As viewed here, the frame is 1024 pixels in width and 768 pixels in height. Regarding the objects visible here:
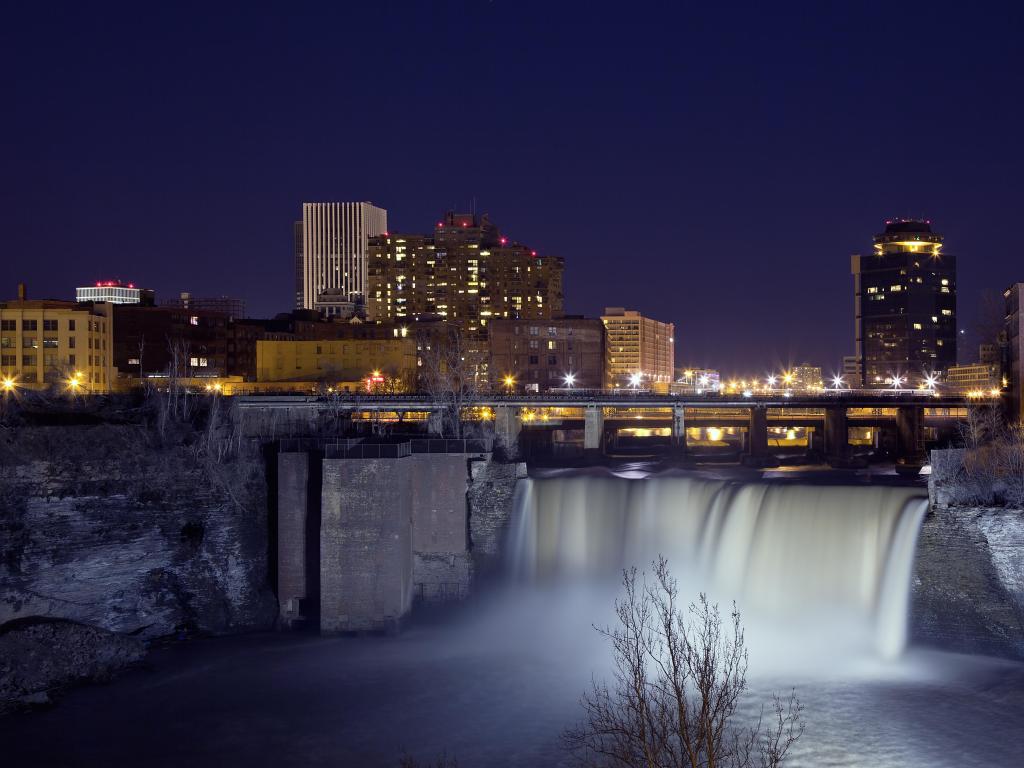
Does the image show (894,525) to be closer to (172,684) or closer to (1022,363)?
(172,684)

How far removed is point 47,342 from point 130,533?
64.2 meters

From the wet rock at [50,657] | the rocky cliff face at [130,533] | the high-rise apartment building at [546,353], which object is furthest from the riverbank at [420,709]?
the high-rise apartment building at [546,353]

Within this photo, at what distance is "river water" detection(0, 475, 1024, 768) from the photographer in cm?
2641

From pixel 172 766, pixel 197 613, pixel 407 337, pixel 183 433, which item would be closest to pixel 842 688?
pixel 172 766

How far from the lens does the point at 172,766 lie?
25.6 metres

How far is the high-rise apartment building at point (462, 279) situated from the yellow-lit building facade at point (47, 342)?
91233mm

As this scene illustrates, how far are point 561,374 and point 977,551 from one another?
294 ft

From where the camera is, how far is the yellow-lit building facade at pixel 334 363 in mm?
112062

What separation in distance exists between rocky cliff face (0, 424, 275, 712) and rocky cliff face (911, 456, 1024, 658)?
25.5 m

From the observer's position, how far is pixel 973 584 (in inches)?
1332

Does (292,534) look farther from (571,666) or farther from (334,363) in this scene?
(334,363)

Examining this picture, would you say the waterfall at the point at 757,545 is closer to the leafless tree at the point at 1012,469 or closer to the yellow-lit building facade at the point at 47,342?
the leafless tree at the point at 1012,469

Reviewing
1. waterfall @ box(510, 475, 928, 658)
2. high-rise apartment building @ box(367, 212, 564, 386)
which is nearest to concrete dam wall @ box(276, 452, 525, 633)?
waterfall @ box(510, 475, 928, 658)

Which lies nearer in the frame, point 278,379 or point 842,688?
point 842,688
